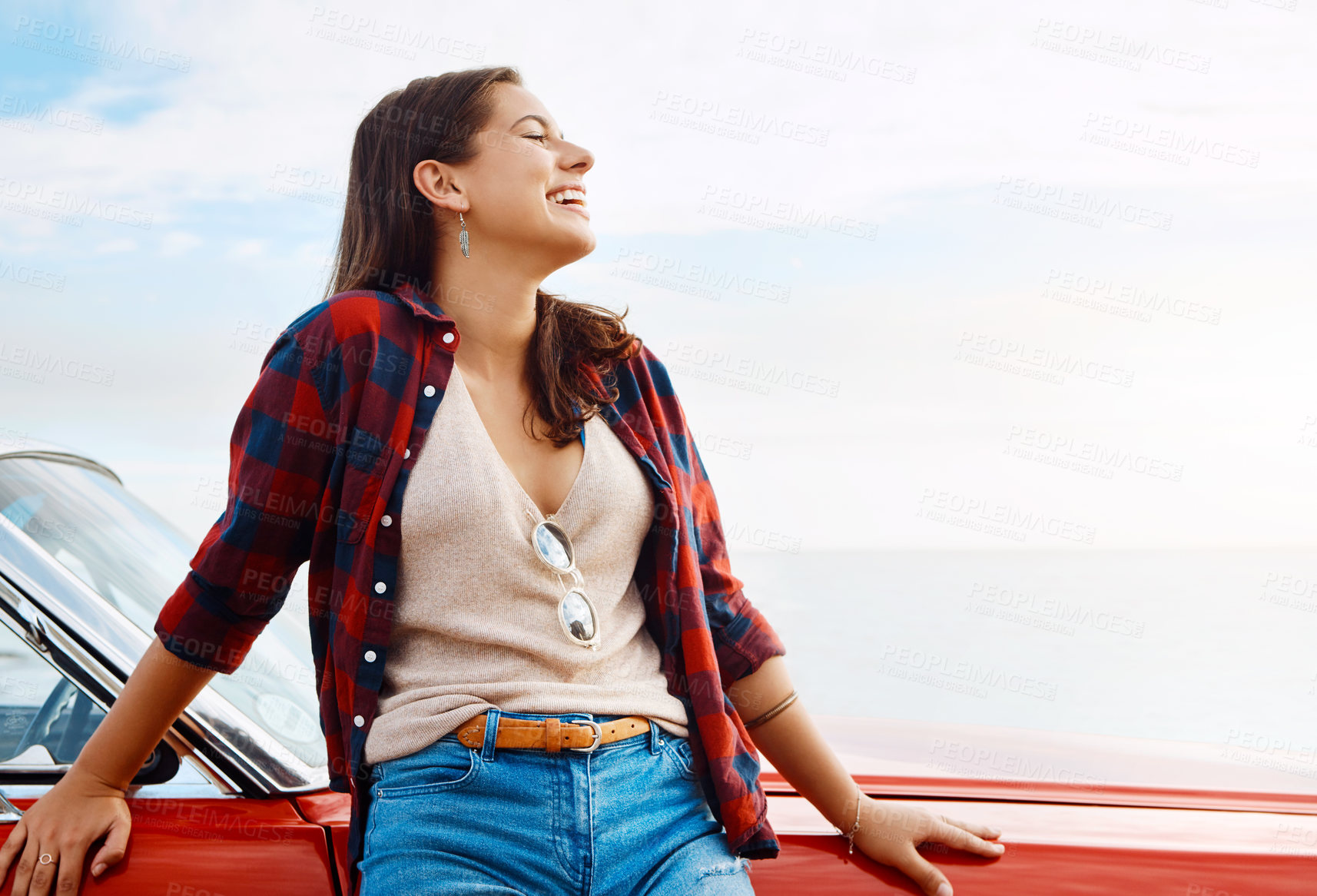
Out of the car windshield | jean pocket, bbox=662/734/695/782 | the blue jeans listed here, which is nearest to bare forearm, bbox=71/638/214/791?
the car windshield

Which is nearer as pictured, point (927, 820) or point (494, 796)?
point (494, 796)

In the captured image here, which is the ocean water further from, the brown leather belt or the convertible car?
the brown leather belt

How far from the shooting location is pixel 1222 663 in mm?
7516

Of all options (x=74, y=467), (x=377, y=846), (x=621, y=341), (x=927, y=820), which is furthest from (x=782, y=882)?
(x=74, y=467)

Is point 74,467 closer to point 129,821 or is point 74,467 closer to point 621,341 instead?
point 129,821

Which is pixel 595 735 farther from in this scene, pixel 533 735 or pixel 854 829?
pixel 854 829

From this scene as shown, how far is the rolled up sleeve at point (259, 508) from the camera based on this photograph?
49.8 inches

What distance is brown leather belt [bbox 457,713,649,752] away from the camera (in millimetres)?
1164

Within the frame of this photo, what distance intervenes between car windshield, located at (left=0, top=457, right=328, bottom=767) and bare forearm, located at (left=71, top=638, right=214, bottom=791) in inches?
8.4

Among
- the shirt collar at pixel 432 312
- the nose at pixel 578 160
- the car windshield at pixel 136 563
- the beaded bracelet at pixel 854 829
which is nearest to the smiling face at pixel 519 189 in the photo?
the nose at pixel 578 160

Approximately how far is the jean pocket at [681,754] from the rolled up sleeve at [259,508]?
585 mm

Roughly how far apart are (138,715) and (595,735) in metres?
0.65

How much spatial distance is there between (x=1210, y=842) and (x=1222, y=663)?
287 inches

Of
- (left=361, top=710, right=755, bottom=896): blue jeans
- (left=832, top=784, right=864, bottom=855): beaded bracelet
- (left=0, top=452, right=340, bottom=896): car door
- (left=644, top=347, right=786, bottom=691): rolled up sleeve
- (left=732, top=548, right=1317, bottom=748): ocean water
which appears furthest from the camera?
(left=732, top=548, right=1317, bottom=748): ocean water
